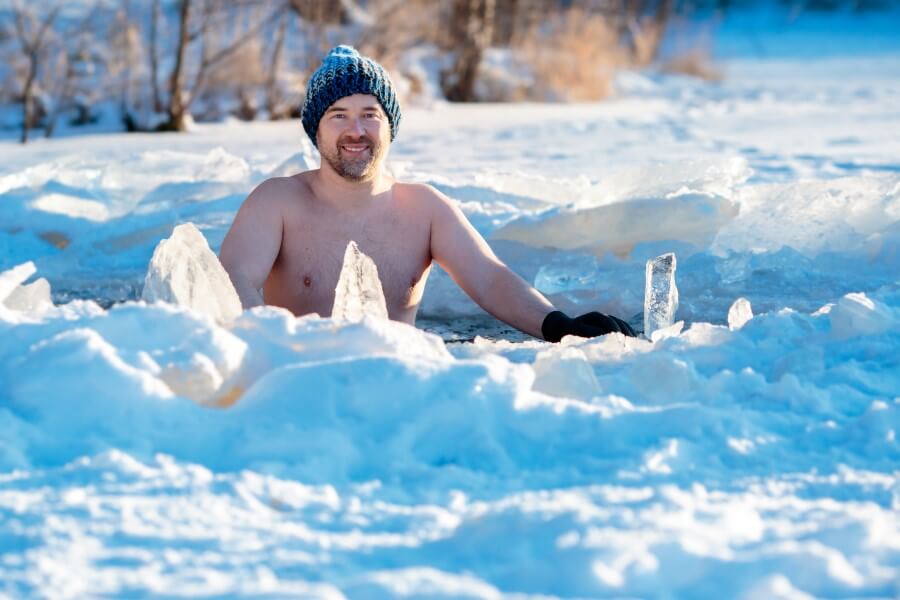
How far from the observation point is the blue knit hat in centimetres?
330

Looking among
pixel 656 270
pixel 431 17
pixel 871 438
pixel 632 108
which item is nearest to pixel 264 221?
pixel 656 270

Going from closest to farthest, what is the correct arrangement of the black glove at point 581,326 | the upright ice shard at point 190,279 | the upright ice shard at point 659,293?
the upright ice shard at point 190,279
the black glove at point 581,326
the upright ice shard at point 659,293

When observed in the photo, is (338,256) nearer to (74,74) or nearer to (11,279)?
(11,279)

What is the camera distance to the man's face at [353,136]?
10.9 feet

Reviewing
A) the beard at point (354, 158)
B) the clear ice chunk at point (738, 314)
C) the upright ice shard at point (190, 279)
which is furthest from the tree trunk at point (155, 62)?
the clear ice chunk at point (738, 314)

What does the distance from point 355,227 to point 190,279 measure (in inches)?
31.6

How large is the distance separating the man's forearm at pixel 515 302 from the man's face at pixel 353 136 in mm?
464

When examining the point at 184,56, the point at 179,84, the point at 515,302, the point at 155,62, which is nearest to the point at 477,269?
the point at 515,302

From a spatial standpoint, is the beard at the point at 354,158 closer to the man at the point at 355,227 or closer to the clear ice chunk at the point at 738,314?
the man at the point at 355,227

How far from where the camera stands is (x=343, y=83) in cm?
330

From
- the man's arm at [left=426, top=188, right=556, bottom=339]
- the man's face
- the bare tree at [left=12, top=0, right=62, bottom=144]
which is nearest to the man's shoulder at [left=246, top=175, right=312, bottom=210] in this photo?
the man's face

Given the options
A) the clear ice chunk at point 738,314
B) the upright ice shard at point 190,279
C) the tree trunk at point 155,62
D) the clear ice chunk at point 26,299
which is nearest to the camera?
the upright ice shard at point 190,279

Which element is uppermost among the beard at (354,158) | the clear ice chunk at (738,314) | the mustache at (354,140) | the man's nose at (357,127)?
the man's nose at (357,127)

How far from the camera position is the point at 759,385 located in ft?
7.95
